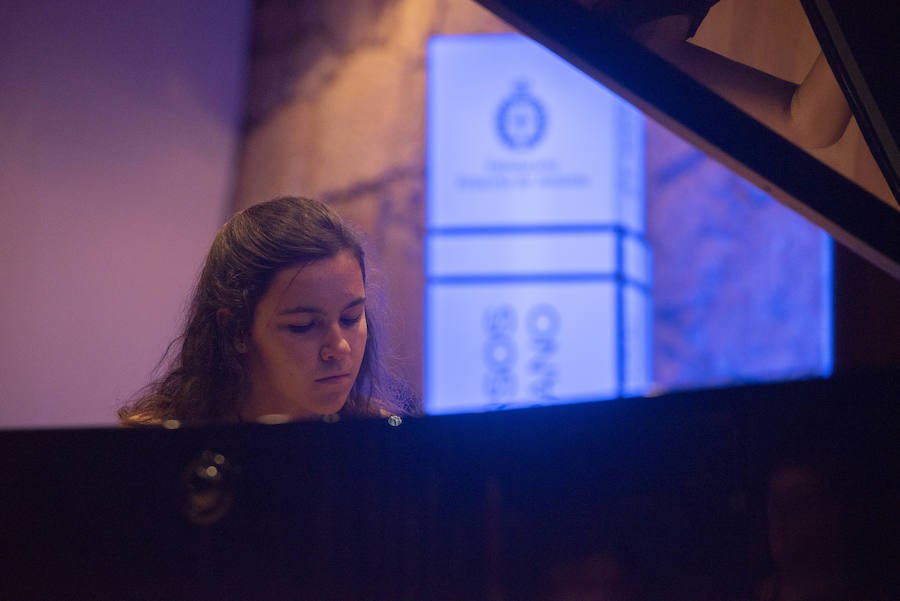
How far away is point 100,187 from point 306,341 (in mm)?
1713

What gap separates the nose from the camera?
1.47 m

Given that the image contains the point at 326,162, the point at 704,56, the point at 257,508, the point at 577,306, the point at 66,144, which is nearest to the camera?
the point at 257,508

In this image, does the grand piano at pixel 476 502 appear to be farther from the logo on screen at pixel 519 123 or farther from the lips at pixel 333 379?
the logo on screen at pixel 519 123

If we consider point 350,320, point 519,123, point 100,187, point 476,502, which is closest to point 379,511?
point 476,502

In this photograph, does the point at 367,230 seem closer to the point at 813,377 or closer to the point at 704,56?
the point at 704,56

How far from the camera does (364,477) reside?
2.42 feet

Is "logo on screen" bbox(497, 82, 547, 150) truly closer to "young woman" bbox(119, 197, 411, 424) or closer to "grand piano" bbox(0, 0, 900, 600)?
"young woman" bbox(119, 197, 411, 424)

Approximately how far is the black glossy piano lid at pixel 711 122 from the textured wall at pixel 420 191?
2237 mm

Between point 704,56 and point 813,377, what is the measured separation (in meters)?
0.56

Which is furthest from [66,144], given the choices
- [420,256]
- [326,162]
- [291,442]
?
[291,442]

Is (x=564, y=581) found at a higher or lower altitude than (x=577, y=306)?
lower

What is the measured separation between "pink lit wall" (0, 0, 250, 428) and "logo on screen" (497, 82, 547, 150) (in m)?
1.11

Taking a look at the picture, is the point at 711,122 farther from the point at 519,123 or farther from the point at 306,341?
the point at 519,123

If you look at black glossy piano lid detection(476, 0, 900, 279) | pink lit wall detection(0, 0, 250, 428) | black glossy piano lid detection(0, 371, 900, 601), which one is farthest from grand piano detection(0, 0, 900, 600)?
pink lit wall detection(0, 0, 250, 428)
